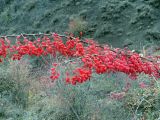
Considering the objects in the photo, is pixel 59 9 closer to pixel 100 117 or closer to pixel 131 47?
pixel 131 47

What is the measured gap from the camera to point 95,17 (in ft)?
57.4

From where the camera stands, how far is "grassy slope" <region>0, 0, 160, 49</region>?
52.4ft

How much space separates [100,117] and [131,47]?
872 centimetres

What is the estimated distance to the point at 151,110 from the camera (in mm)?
6164

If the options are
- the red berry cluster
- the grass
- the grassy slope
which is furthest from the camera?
the grassy slope

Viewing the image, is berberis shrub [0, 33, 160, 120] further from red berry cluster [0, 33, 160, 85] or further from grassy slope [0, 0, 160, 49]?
grassy slope [0, 0, 160, 49]

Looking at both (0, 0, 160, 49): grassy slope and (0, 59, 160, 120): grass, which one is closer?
(0, 59, 160, 120): grass

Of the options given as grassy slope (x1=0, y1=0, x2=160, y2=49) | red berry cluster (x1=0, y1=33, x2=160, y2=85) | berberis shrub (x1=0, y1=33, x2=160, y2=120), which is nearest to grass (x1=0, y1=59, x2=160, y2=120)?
berberis shrub (x1=0, y1=33, x2=160, y2=120)

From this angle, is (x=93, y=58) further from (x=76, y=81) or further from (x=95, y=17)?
(x=95, y=17)

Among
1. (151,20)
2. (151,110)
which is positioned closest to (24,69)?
(151,110)

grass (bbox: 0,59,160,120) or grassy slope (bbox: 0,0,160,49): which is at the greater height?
grass (bbox: 0,59,160,120)

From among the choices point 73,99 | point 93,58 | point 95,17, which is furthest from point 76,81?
point 95,17

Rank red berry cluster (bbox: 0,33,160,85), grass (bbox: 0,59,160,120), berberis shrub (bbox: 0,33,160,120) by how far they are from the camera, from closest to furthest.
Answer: red berry cluster (bbox: 0,33,160,85) → berberis shrub (bbox: 0,33,160,120) → grass (bbox: 0,59,160,120)

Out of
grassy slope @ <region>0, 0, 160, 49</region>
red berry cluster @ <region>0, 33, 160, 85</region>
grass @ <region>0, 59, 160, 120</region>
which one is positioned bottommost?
grassy slope @ <region>0, 0, 160, 49</region>
